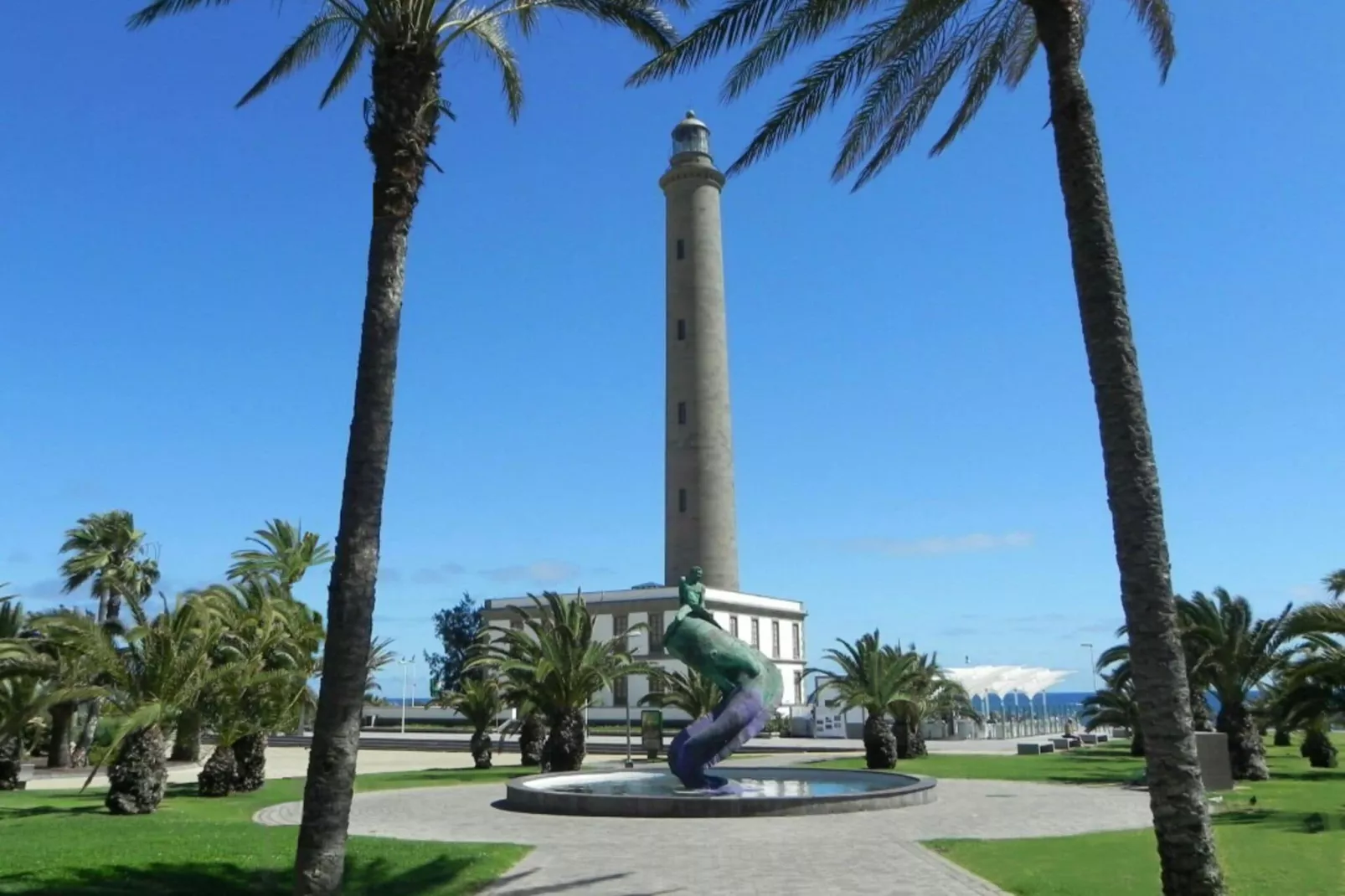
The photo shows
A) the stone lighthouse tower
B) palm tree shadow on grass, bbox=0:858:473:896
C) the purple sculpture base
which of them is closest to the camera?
palm tree shadow on grass, bbox=0:858:473:896

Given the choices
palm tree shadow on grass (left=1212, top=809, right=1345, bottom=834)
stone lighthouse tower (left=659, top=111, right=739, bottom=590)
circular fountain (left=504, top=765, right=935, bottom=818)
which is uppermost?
stone lighthouse tower (left=659, top=111, right=739, bottom=590)

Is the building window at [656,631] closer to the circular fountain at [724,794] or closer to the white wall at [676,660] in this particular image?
the white wall at [676,660]

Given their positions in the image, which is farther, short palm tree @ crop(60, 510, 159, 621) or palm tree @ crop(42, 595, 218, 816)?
short palm tree @ crop(60, 510, 159, 621)

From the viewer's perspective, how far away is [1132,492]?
8156 mm

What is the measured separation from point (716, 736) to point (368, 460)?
11918 millimetres

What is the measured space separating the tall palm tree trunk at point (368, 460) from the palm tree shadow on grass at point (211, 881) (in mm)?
2069

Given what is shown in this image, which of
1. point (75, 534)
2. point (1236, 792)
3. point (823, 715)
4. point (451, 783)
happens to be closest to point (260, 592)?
point (451, 783)

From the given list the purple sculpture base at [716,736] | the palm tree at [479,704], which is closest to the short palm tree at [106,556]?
the palm tree at [479,704]

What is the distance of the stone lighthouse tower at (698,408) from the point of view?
5397 centimetres

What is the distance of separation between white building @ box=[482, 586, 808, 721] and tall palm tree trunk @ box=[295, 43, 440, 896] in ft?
148

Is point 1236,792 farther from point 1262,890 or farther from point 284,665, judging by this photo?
point 284,665

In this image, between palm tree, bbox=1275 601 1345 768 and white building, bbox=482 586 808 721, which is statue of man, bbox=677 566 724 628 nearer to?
palm tree, bbox=1275 601 1345 768

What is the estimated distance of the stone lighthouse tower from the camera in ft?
177

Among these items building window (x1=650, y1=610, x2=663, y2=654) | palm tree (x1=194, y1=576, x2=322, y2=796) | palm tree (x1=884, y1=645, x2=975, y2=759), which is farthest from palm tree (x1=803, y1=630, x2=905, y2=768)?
building window (x1=650, y1=610, x2=663, y2=654)
